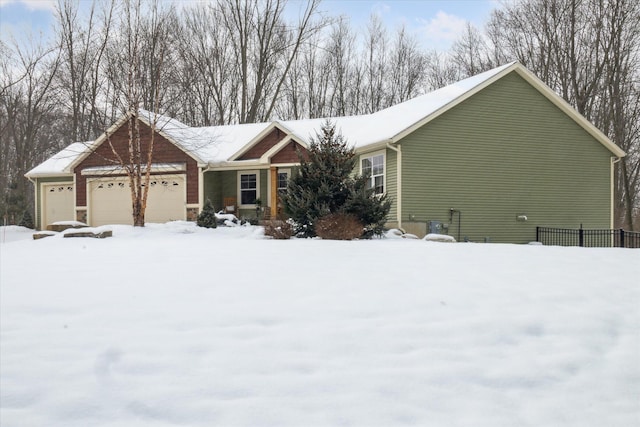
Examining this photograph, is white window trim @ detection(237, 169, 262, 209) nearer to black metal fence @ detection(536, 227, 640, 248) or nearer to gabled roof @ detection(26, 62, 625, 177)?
gabled roof @ detection(26, 62, 625, 177)

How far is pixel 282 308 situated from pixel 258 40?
29.7 m

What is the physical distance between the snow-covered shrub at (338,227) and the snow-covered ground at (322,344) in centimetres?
331

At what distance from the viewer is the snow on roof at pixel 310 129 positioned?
1672 cm

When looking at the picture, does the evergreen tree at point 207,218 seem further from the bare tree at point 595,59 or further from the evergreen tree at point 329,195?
the bare tree at point 595,59

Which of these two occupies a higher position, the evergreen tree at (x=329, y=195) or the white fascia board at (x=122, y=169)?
the white fascia board at (x=122, y=169)

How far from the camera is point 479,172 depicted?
16.8 meters

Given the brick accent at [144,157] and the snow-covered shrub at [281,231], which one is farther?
the brick accent at [144,157]

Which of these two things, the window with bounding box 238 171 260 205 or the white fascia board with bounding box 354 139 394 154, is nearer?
the white fascia board with bounding box 354 139 394 154

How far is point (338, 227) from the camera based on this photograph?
454 inches

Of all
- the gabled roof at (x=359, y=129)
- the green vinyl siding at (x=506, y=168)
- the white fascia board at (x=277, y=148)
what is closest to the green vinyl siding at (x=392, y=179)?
the green vinyl siding at (x=506, y=168)

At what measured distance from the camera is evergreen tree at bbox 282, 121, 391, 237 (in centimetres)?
1215

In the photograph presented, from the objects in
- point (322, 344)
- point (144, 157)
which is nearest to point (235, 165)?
point (144, 157)

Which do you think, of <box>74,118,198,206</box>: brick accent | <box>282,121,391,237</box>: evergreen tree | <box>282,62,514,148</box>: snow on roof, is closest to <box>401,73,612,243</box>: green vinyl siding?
<box>282,62,514,148</box>: snow on roof

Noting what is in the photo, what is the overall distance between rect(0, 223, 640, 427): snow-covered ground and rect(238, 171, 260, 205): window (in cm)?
1401
